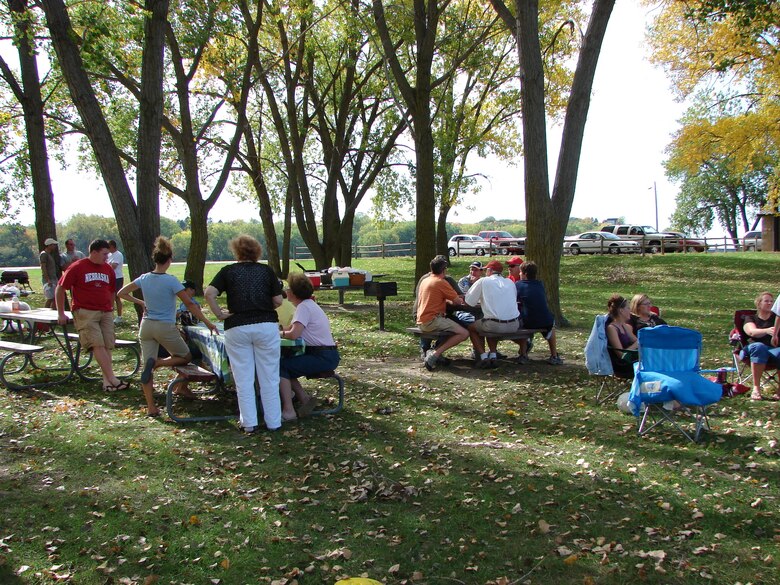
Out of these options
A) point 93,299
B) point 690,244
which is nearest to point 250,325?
point 93,299

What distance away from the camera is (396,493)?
5113mm

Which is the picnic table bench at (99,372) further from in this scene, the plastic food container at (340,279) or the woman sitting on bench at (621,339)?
the plastic food container at (340,279)

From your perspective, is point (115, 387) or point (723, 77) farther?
point (723, 77)

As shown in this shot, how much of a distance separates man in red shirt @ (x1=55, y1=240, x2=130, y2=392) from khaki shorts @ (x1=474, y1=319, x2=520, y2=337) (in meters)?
4.66

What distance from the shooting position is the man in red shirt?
8297mm

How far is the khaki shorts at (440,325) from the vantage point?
9.65 metres

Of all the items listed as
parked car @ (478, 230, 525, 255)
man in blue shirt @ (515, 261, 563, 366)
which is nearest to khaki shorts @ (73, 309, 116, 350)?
man in blue shirt @ (515, 261, 563, 366)

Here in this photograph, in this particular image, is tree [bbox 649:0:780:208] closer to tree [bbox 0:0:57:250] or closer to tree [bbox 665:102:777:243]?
tree [bbox 665:102:777:243]

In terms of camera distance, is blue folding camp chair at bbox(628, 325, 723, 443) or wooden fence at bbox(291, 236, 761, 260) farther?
wooden fence at bbox(291, 236, 761, 260)

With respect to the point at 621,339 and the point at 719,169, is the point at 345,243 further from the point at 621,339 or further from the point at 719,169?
the point at 719,169

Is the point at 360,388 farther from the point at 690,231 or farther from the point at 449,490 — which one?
the point at 690,231

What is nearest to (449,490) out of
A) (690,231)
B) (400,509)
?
(400,509)

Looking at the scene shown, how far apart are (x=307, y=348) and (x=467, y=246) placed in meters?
38.0

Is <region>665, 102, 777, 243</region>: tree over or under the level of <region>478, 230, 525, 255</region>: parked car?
over
